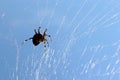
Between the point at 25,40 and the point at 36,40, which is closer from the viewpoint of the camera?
the point at 36,40
